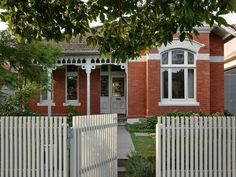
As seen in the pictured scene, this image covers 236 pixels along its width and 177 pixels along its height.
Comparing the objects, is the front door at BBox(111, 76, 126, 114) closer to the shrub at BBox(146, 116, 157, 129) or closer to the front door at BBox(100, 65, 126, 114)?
the front door at BBox(100, 65, 126, 114)

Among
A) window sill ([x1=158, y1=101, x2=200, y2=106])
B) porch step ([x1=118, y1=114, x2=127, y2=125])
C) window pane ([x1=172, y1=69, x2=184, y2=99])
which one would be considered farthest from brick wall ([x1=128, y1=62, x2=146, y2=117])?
window pane ([x1=172, y1=69, x2=184, y2=99])

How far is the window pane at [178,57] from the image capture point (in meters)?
26.5

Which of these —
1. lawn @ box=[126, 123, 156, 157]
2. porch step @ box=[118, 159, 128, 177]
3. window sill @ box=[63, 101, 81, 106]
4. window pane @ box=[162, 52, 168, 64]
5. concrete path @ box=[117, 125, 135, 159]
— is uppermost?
window pane @ box=[162, 52, 168, 64]

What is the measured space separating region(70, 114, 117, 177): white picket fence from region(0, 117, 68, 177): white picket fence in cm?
24

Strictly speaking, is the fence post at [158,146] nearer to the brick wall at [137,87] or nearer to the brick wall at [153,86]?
the brick wall at [153,86]

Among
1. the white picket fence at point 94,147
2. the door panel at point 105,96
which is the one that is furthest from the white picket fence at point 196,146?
the door panel at point 105,96

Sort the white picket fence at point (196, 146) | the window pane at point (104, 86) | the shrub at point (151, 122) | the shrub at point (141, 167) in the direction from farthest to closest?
1. the window pane at point (104, 86)
2. the shrub at point (151, 122)
3. the shrub at point (141, 167)
4. the white picket fence at point (196, 146)

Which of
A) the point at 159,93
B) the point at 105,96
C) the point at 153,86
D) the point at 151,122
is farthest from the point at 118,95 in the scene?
the point at 151,122

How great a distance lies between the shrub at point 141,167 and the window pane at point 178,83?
15948 mm

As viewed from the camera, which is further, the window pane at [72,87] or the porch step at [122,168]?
A: the window pane at [72,87]

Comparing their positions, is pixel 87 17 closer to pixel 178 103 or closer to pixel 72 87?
pixel 178 103

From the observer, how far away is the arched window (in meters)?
26.5

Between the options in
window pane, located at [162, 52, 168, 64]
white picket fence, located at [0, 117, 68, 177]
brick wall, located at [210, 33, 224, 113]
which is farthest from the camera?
brick wall, located at [210, 33, 224, 113]

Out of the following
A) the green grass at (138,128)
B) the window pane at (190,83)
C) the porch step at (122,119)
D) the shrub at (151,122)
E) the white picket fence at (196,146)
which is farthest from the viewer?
the porch step at (122,119)
